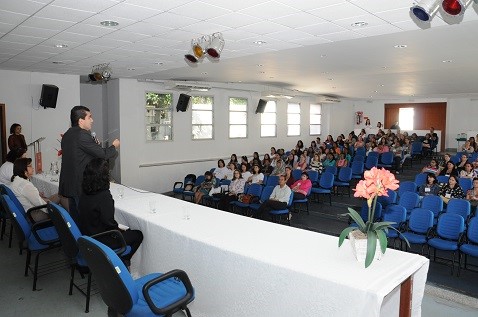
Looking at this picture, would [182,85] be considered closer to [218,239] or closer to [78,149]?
[78,149]

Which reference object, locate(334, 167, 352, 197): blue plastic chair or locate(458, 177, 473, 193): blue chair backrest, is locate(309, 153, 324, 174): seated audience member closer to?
locate(334, 167, 352, 197): blue plastic chair

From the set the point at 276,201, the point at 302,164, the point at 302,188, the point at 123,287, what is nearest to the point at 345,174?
the point at 302,164

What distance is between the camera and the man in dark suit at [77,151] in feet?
11.7

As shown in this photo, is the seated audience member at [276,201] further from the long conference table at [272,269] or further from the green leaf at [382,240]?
the green leaf at [382,240]

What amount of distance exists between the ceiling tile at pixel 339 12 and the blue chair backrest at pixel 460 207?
3.09 meters

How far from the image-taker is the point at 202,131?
1146 cm

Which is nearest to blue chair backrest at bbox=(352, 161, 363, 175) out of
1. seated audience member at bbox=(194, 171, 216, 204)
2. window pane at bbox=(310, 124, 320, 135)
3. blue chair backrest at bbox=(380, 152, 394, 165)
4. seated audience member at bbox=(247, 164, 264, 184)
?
blue chair backrest at bbox=(380, 152, 394, 165)

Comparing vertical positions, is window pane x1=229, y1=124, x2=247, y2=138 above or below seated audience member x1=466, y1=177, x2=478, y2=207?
above

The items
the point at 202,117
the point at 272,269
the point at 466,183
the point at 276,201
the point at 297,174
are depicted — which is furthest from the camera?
the point at 202,117

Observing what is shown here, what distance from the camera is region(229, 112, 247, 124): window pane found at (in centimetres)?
1229

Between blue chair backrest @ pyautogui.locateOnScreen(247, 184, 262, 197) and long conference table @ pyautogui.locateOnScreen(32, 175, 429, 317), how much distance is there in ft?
12.7

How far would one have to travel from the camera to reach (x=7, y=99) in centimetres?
812

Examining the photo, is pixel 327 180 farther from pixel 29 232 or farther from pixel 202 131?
pixel 29 232

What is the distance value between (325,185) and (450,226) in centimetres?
352
